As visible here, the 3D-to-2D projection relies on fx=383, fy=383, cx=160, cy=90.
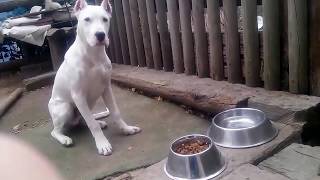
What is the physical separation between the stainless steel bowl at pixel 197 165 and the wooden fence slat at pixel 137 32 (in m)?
3.05

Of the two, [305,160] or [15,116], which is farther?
[15,116]

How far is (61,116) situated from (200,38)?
1831 mm

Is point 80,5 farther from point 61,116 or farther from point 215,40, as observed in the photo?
point 215,40

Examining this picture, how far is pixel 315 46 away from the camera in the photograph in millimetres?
3406

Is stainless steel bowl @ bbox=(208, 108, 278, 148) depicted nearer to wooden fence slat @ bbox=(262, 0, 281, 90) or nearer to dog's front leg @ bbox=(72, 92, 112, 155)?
wooden fence slat @ bbox=(262, 0, 281, 90)

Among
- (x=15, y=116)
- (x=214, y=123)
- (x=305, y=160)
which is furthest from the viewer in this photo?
(x=15, y=116)

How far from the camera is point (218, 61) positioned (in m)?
4.32

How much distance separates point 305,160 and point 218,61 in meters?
1.88

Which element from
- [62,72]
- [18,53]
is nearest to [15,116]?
[62,72]

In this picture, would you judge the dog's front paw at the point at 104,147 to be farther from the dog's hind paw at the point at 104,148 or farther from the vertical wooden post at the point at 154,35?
the vertical wooden post at the point at 154,35

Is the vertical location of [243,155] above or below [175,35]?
below

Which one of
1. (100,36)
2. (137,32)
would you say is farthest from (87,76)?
(137,32)

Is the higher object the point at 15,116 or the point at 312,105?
the point at 312,105

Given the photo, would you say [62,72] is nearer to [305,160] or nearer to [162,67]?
[162,67]
